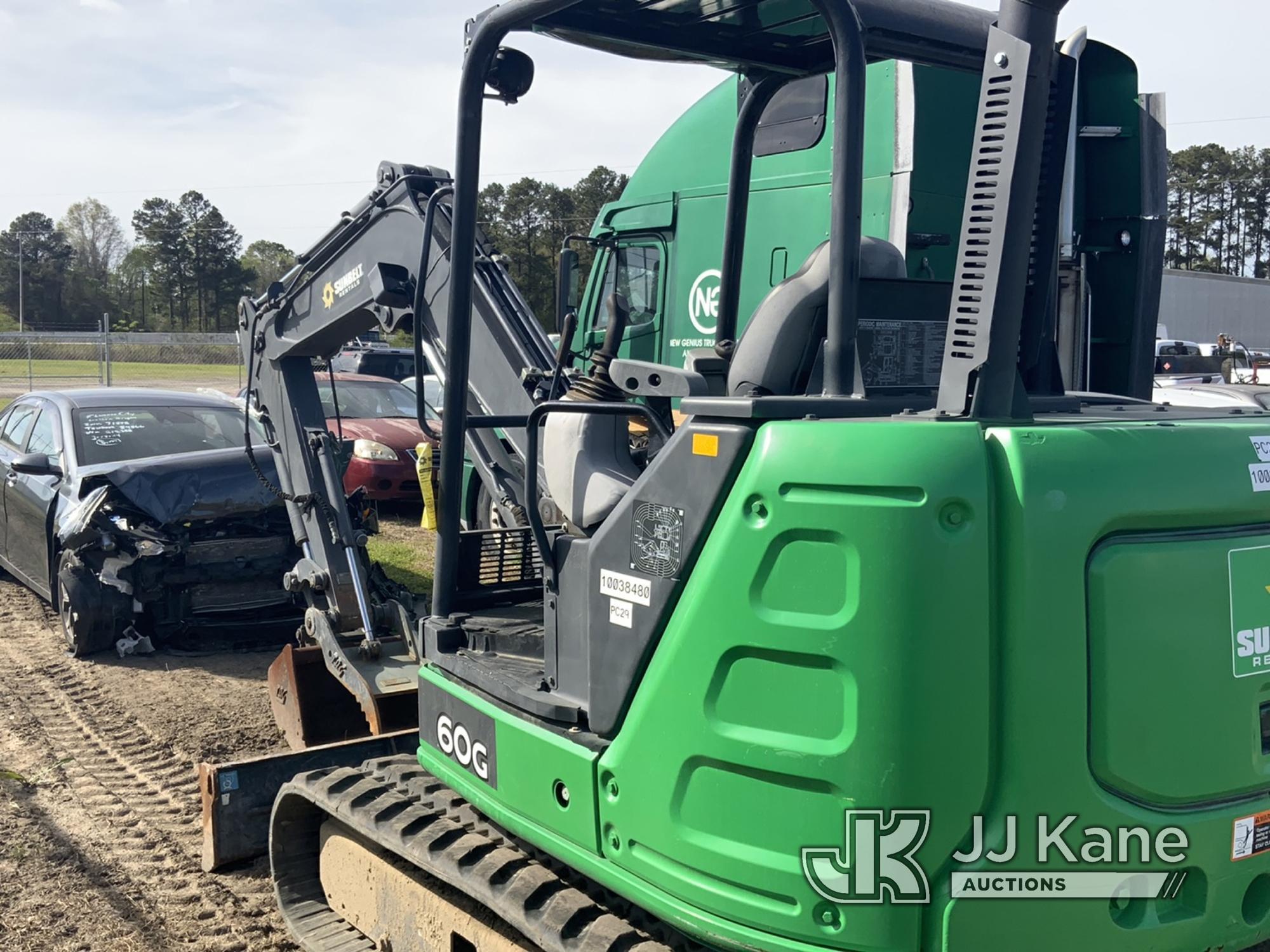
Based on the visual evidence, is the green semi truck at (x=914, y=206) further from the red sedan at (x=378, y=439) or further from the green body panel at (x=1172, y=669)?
the red sedan at (x=378, y=439)

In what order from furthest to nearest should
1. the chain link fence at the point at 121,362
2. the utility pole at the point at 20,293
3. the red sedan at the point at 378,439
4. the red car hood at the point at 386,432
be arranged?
the utility pole at the point at 20,293, the chain link fence at the point at 121,362, the red car hood at the point at 386,432, the red sedan at the point at 378,439

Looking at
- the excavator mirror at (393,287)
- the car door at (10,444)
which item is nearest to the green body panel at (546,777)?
the excavator mirror at (393,287)

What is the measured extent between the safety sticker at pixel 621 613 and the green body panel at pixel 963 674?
200 mm

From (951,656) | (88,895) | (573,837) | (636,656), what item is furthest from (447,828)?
(88,895)

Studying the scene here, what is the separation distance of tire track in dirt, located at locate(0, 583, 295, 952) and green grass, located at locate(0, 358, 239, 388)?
23.2m

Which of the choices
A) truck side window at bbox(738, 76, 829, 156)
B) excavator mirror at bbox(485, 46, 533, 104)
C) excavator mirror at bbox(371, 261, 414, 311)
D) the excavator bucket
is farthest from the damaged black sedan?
excavator mirror at bbox(485, 46, 533, 104)

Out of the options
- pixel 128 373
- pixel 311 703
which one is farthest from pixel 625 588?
pixel 128 373

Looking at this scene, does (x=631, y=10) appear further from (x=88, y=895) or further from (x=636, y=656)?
(x=88, y=895)

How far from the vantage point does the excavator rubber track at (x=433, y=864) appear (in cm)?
279

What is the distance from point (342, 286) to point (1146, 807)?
13.7 feet

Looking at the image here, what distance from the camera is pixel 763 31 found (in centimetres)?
345

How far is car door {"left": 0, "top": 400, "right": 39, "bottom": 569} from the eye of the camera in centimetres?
902

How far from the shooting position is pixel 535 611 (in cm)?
385

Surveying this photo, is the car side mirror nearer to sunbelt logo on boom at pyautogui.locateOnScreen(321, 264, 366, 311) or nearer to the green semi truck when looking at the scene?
sunbelt logo on boom at pyautogui.locateOnScreen(321, 264, 366, 311)
